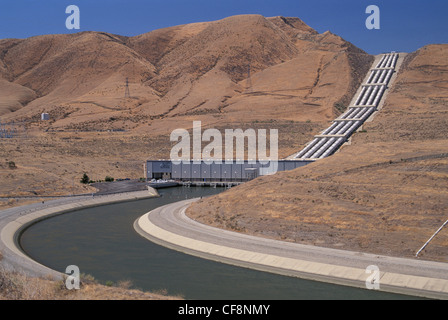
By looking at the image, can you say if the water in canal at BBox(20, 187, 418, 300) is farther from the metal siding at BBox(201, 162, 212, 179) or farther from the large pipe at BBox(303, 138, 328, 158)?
the large pipe at BBox(303, 138, 328, 158)

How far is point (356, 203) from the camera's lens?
134ft

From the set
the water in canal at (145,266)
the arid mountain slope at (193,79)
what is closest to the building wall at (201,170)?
the arid mountain slope at (193,79)

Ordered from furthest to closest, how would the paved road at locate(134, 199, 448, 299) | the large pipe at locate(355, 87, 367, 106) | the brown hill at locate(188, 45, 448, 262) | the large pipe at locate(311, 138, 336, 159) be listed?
the large pipe at locate(355, 87, 367, 106) → the large pipe at locate(311, 138, 336, 159) → the brown hill at locate(188, 45, 448, 262) → the paved road at locate(134, 199, 448, 299)

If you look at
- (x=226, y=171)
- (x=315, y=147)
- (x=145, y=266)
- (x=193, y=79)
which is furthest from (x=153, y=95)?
(x=145, y=266)

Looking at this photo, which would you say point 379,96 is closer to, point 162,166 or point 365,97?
point 365,97

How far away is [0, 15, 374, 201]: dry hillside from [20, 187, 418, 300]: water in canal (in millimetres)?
19702

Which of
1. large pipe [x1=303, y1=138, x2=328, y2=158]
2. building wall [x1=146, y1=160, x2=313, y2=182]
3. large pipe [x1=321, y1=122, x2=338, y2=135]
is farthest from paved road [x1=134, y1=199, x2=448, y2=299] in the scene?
large pipe [x1=321, y1=122, x2=338, y2=135]

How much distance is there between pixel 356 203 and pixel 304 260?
937 centimetres

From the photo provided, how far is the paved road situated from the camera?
29.4m

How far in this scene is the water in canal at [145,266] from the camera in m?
29.0

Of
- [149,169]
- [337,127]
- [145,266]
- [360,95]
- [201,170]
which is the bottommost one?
[145,266]

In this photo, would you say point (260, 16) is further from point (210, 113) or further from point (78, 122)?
point (78, 122)

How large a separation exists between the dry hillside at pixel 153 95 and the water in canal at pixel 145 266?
19.7 m

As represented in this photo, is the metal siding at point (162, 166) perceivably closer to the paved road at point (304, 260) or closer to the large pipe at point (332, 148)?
the large pipe at point (332, 148)
